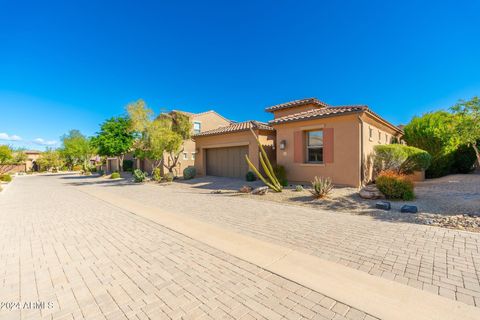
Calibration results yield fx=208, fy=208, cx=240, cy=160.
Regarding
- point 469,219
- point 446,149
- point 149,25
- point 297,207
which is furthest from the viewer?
point 149,25

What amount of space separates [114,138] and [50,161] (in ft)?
111

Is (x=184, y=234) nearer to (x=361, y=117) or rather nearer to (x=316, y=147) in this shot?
(x=316, y=147)

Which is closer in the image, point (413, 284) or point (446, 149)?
point (413, 284)

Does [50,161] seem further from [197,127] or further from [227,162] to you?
[227,162]

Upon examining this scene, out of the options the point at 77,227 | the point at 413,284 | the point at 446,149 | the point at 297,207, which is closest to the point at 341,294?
the point at 413,284

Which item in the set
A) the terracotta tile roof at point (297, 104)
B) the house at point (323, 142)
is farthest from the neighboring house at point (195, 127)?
the terracotta tile roof at point (297, 104)

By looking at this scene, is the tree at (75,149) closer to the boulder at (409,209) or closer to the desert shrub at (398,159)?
the desert shrub at (398,159)

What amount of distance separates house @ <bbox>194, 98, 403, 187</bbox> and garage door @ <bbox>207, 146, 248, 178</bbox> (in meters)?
0.08

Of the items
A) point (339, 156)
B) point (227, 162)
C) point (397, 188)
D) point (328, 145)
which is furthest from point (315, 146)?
point (227, 162)

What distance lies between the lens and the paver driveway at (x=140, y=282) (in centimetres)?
266

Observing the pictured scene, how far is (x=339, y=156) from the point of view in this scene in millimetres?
11047

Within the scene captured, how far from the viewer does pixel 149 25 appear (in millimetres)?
16062

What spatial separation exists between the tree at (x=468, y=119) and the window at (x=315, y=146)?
17.9 ft

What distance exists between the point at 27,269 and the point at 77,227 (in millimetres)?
2689
